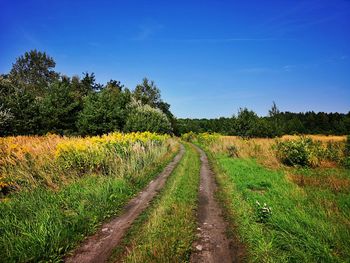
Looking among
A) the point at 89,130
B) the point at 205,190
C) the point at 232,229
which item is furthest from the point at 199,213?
the point at 89,130

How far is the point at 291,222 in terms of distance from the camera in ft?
18.9

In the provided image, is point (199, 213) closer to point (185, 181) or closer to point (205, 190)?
point (205, 190)

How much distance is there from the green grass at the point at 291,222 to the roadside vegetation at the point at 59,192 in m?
3.83

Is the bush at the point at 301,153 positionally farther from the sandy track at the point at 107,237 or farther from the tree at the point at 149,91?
the tree at the point at 149,91

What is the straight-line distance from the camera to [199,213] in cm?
715

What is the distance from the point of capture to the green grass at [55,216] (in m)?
4.75

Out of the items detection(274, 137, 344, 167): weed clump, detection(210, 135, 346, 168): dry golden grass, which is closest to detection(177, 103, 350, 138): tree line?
detection(210, 135, 346, 168): dry golden grass

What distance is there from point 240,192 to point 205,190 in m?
1.40

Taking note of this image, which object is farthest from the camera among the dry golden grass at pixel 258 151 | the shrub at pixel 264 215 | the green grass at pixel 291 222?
the dry golden grass at pixel 258 151

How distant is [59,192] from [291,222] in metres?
7.19

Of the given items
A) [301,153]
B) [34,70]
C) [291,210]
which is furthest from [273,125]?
[34,70]

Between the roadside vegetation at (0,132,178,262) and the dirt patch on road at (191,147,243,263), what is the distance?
8.75 feet

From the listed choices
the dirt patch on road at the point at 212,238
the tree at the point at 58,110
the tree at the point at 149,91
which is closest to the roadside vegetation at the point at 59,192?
the dirt patch on road at the point at 212,238

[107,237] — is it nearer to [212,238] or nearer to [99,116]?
[212,238]
